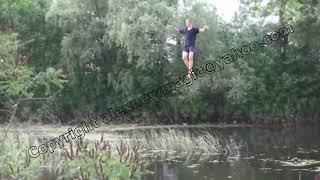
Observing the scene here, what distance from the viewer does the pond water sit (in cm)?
1764

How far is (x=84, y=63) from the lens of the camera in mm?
39719

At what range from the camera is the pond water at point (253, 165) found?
17641 mm

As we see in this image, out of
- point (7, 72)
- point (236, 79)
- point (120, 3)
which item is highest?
point (120, 3)

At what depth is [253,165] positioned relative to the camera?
1970cm

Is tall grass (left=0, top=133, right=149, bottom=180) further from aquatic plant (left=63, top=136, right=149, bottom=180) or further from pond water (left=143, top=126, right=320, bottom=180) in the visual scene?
pond water (left=143, top=126, right=320, bottom=180)

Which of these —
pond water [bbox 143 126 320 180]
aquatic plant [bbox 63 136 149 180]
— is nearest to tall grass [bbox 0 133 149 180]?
aquatic plant [bbox 63 136 149 180]

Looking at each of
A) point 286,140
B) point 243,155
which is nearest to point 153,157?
point 243,155

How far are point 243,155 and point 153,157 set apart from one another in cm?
388

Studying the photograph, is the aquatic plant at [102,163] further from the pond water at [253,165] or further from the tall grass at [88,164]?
the pond water at [253,165]

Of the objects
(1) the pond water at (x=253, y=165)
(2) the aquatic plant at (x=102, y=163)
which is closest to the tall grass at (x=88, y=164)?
(2) the aquatic plant at (x=102, y=163)

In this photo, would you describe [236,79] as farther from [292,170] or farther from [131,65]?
[292,170]

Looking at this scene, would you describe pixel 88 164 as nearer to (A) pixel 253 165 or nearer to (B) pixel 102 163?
(B) pixel 102 163

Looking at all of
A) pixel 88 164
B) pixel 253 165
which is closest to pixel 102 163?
pixel 88 164

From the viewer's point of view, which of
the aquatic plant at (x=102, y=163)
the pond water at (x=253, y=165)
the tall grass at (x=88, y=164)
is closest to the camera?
the tall grass at (x=88, y=164)
